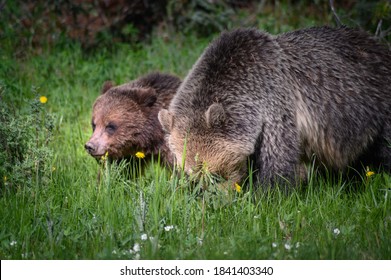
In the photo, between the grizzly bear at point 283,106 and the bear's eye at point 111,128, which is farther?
the bear's eye at point 111,128

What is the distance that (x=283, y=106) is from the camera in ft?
19.6

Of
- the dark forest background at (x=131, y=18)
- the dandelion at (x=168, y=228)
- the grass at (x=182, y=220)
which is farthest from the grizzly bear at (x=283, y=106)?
the dark forest background at (x=131, y=18)

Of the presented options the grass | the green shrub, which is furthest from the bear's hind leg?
the green shrub

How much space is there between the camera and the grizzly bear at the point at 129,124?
7.24 metres

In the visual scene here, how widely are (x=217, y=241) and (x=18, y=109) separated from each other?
14.1 feet

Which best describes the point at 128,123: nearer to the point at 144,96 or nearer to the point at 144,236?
the point at 144,96

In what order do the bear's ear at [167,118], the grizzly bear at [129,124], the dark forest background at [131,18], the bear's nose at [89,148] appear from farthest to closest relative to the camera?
1. the dark forest background at [131,18]
2. the grizzly bear at [129,124]
3. the bear's nose at [89,148]
4. the bear's ear at [167,118]

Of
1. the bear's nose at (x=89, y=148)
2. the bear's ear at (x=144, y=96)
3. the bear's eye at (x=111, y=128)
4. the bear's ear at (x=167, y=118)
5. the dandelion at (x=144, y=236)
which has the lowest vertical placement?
the bear's nose at (x=89, y=148)

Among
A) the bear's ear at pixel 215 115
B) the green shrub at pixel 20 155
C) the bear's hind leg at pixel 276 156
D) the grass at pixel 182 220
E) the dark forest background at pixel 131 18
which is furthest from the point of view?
the dark forest background at pixel 131 18

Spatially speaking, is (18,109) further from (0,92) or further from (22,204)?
(22,204)

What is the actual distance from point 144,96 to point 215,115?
1.84 m

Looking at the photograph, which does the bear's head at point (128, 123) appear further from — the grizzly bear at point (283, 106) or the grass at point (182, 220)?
the grizzly bear at point (283, 106)

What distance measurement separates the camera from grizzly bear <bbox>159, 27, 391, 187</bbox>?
18.9ft

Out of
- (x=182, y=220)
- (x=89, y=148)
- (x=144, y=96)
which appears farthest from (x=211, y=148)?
(x=144, y=96)
